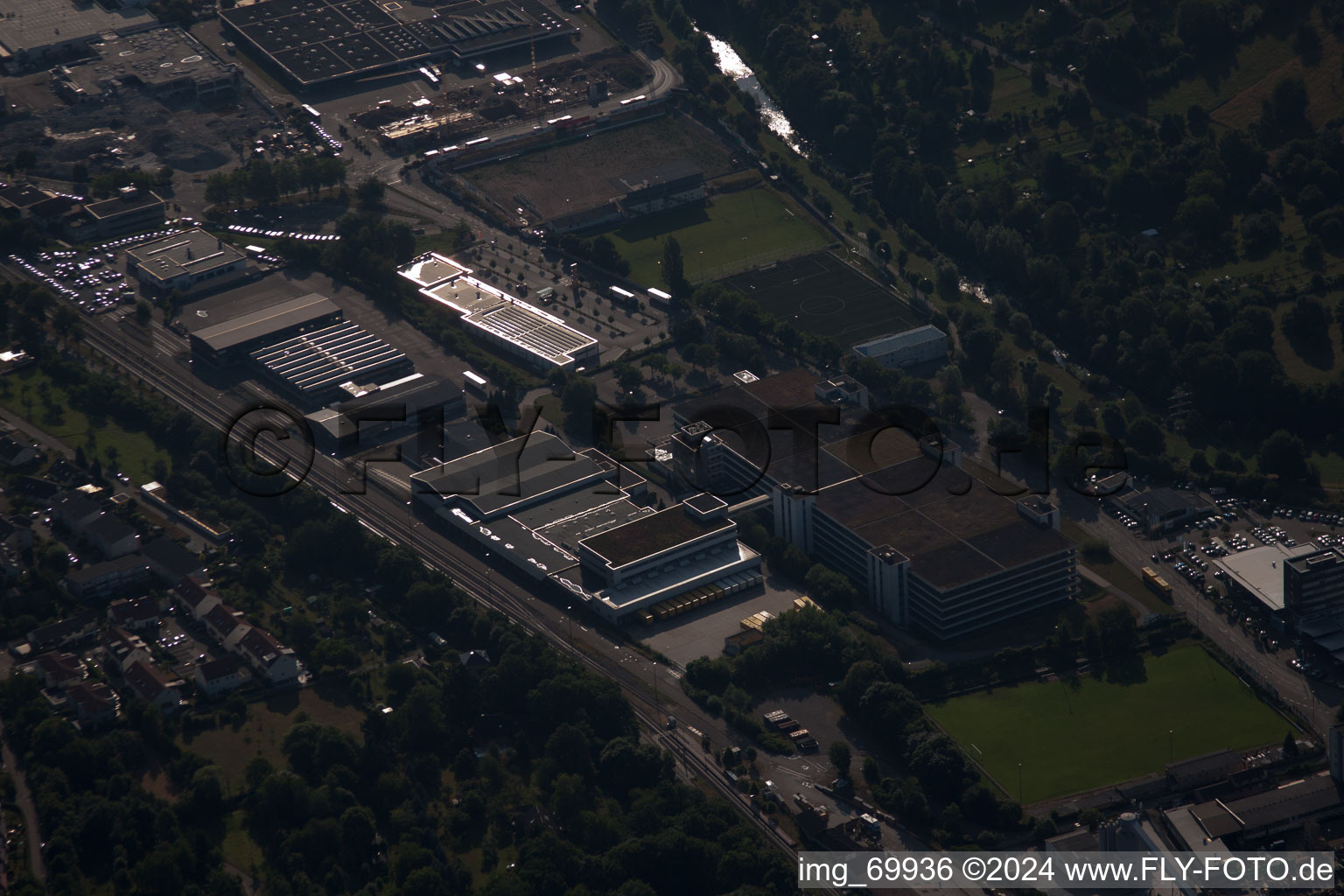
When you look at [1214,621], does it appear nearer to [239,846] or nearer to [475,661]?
[475,661]

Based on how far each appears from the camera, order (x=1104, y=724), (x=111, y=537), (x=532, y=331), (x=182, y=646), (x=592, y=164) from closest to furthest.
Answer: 1. (x=1104, y=724)
2. (x=182, y=646)
3. (x=111, y=537)
4. (x=532, y=331)
5. (x=592, y=164)

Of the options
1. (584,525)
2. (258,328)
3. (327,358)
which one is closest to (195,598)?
(584,525)

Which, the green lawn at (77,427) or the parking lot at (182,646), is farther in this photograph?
the green lawn at (77,427)

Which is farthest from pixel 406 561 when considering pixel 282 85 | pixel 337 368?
pixel 282 85

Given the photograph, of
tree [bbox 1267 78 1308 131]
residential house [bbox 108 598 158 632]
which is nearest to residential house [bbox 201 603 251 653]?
residential house [bbox 108 598 158 632]

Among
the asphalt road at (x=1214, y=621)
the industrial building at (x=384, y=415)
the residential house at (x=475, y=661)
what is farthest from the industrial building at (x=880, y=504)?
the residential house at (x=475, y=661)

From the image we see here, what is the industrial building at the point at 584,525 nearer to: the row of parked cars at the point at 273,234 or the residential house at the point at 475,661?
the residential house at the point at 475,661

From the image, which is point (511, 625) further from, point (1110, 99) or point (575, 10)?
point (575, 10)
